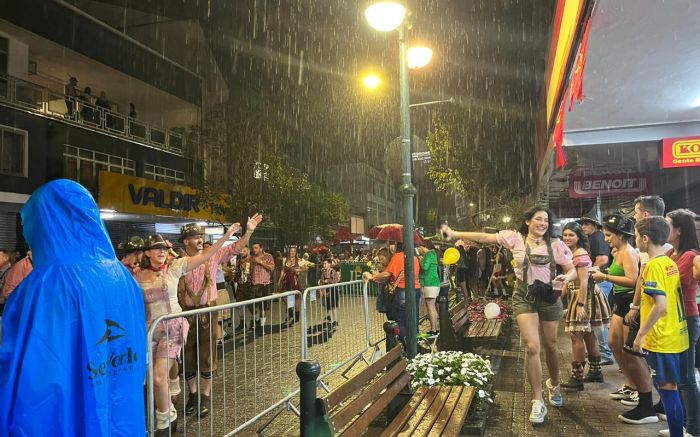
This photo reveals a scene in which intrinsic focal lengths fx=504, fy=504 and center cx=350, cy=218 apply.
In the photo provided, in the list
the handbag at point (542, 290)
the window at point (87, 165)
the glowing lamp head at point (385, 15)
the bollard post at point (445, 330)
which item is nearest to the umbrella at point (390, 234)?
the bollard post at point (445, 330)

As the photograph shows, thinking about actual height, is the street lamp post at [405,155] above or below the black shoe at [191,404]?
above

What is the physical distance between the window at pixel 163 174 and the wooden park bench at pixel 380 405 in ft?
81.0

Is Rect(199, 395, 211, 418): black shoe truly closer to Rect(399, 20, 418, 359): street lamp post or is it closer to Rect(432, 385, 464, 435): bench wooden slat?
Rect(399, 20, 418, 359): street lamp post

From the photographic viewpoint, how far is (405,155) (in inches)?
236

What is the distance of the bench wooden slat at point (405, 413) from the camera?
3.51m

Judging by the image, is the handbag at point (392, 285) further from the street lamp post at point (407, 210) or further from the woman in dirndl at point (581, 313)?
the woman in dirndl at point (581, 313)

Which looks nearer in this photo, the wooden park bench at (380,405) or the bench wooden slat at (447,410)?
the wooden park bench at (380,405)

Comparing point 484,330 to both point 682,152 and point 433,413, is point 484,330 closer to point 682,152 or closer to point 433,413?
point 682,152

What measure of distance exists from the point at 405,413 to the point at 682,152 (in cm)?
707

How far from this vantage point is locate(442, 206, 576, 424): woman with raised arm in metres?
5.02

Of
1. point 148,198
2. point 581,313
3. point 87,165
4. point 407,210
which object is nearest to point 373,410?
point 407,210

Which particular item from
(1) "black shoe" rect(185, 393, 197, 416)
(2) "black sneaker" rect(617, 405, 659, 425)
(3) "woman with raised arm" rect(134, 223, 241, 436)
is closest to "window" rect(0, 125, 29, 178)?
(1) "black shoe" rect(185, 393, 197, 416)

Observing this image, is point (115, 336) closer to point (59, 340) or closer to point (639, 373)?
point (59, 340)

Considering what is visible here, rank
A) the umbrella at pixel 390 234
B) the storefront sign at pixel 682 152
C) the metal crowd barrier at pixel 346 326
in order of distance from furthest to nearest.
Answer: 1. the umbrella at pixel 390 234
2. the storefront sign at pixel 682 152
3. the metal crowd barrier at pixel 346 326
